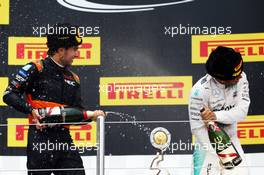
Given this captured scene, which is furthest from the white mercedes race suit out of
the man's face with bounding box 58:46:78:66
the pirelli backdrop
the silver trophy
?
the man's face with bounding box 58:46:78:66

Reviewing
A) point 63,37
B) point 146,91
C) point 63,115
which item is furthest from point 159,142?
point 63,37

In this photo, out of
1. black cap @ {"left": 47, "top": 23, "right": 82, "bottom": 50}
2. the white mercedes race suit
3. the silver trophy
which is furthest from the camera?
the silver trophy

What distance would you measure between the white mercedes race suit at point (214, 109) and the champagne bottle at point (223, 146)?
3 centimetres

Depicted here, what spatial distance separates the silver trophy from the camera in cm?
485

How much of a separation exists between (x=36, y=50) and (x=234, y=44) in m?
1.01

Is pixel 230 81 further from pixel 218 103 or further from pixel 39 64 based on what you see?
pixel 39 64

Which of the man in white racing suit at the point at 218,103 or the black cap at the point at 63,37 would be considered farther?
the black cap at the point at 63,37

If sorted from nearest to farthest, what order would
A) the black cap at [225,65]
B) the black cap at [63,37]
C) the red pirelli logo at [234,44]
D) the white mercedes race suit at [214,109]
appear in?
the black cap at [225,65] → the white mercedes race suit at [214,109] → the black cap at [63,37] → the red pirelli logo at [234,44]

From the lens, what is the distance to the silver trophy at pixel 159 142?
485 centimetres

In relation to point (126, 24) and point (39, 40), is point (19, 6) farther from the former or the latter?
point (126, 24)

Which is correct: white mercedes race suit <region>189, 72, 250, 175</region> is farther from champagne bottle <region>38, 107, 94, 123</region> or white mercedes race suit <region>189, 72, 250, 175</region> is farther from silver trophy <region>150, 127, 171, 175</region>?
champagne bottle <region>38, 107, 94, 123</region>

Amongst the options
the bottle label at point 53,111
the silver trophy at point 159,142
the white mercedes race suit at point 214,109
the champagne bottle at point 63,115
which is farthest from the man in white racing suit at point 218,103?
the bottle label at point 53,111

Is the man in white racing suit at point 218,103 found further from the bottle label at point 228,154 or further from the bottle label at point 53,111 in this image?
the bottle label at point 53,111

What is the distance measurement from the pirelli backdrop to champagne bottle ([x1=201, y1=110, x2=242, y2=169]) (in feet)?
1.58
